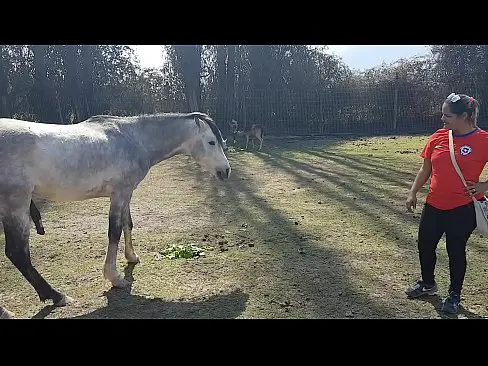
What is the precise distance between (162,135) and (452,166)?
2608 mm

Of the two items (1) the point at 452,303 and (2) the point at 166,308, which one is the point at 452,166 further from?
(2) the point at 166,308

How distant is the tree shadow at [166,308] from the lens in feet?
11.3

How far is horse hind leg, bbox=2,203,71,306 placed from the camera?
11.3 feet

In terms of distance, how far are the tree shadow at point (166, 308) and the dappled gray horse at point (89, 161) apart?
283 mm

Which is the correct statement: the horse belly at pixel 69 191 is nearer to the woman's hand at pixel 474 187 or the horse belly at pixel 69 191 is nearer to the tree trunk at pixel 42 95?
the woman's hand at pixel 474 187

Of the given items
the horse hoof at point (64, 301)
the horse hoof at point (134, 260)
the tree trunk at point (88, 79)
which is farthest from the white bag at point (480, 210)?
the tree trunk at point (88, 79)

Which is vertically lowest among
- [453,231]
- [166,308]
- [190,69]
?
[166,308]

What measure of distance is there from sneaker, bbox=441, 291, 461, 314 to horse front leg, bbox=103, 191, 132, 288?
8.49 feet

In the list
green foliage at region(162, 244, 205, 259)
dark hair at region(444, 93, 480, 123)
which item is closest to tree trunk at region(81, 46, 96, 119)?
green foliage at region(162, 244, 205, 259)

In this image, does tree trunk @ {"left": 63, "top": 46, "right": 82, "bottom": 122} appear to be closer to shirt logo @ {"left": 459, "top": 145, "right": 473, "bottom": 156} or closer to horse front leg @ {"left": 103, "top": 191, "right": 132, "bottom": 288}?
horse front leg @ {"left": 103, "top": 191, "right": 132, "bottom": 288}

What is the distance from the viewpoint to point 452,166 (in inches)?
130

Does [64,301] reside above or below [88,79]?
below

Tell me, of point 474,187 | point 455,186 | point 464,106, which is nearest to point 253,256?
point 455,186

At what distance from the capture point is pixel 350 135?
18.2 meters
